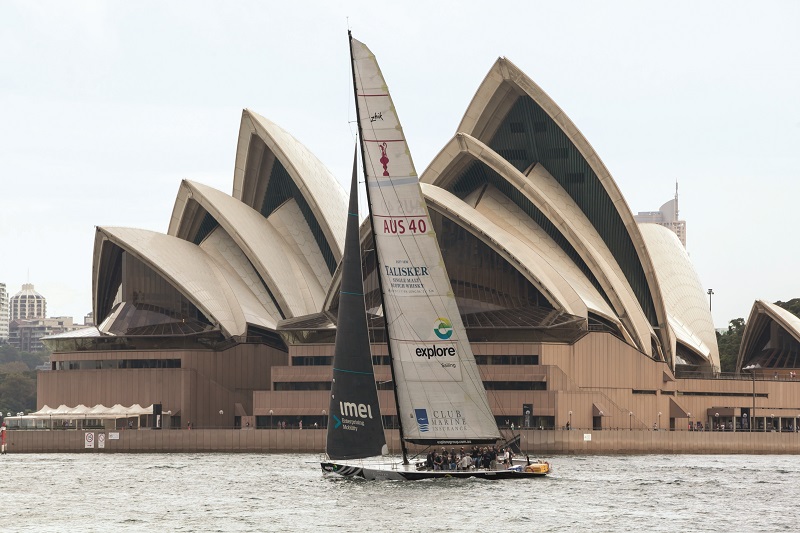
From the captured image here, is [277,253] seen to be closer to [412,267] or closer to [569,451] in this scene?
[569,451]

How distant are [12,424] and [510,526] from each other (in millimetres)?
55285

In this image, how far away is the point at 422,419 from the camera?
55.9 meters

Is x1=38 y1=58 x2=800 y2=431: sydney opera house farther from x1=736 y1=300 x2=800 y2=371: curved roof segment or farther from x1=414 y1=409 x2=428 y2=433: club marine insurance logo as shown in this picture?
x1=414 y1=409 x2=428 y2=433: club marine insurance logo

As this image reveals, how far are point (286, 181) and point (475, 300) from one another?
18.9m

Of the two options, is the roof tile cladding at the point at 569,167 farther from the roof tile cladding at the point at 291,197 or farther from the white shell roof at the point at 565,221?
the roof tile cladding at the point at 291,197

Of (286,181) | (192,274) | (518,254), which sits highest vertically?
(286,181)

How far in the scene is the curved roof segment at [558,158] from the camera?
3661 inches

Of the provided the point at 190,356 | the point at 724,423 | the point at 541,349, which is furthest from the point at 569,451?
the point at 190,356

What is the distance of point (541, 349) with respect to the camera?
87.5 meters

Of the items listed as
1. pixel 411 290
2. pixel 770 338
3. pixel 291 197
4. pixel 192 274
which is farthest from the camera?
pixel 770 338

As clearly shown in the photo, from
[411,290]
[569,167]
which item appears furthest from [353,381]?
[569,167]

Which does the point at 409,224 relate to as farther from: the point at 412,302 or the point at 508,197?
the point at 508,197

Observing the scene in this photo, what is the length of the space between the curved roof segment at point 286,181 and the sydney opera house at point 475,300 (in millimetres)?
141

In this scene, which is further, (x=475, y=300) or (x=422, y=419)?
(x=475, y=300)
